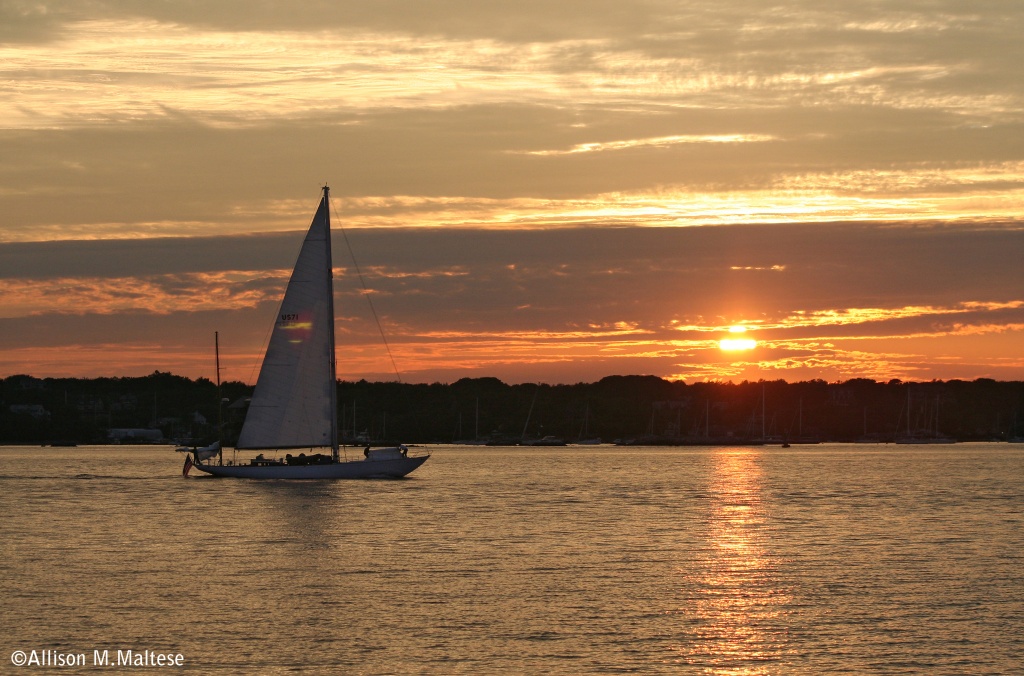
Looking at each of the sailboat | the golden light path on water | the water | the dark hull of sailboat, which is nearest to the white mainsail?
the sailboat

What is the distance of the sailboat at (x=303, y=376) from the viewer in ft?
297

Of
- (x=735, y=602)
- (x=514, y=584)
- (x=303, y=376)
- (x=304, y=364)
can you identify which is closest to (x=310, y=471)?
(x=303, y=376)

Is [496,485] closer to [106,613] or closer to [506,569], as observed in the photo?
[506,569]

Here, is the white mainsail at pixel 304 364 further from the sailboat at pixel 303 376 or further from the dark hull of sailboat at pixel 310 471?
the dark hull of sailboat at pixel 310 471

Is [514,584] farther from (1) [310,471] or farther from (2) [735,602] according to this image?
(1) [310,471]

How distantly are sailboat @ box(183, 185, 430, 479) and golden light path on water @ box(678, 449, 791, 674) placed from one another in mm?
30683

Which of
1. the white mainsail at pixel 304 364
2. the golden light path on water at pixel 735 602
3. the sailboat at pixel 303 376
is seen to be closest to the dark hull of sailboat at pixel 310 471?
the sailboat at pixel 303 376

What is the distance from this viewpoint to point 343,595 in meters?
42.7

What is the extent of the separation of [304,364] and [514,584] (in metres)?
48.6

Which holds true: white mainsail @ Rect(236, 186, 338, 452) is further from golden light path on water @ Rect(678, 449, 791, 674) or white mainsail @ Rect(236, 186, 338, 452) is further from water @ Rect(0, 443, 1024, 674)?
golden light path on water @ Rect(678, 449, 791, 674)

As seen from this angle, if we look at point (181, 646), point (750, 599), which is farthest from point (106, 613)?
point (750, 599)

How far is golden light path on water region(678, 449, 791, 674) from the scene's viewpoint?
33094 millimetres

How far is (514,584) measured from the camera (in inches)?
1774

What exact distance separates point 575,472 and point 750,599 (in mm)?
111973
